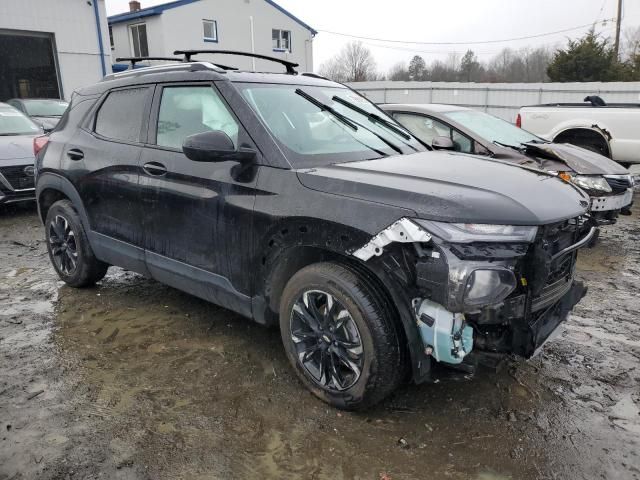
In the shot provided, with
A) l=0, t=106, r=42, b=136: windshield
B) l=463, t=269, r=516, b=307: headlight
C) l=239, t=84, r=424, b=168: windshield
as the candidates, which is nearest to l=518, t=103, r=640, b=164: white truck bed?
l=239, t=84, r=424, b=168: windshield

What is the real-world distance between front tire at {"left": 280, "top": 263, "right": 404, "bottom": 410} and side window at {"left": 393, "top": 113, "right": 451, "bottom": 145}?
151 inches

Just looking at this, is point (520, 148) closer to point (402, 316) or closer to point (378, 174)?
point (378, 174)

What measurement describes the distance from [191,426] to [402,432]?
1134 mm

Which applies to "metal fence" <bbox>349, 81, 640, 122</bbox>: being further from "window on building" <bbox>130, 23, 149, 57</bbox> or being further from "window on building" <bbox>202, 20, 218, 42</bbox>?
"window on building" <bbox>130, 23, 149, 57</bbox>

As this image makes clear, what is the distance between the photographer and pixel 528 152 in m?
6.16

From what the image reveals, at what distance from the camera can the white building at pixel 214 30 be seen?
2633 centimetres

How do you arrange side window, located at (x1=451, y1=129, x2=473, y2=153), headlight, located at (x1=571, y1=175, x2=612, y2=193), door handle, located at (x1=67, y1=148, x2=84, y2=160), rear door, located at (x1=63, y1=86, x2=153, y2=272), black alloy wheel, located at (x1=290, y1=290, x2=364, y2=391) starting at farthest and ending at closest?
1. side window, located at (x1=451, y1=129, x2=473, y2=153)
2. headlight, located at (x1=571, y1=175, x2=612, y2=193)
3. door handle, located at (x1=67, y1=148, x2=84, y2=160)
4. rear door, located at (x1=63, y1=86, x2=153, y2=272)
5. black alloy wheel, located at (x1=290, y1=290, x2=364, y2=391)

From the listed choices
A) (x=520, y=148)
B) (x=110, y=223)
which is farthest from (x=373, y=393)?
(x=520, y=148)

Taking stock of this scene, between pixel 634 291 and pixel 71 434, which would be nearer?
pixel 71 434

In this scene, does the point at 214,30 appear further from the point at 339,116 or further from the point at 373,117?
the point at 339,116

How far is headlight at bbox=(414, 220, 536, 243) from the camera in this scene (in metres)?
2.38

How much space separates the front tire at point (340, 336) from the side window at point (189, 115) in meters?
1.09

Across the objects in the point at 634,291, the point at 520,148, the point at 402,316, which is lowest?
the point at 634,291

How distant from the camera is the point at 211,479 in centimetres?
240
